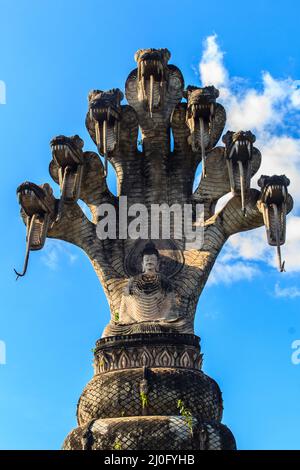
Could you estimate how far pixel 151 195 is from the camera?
16734 mm

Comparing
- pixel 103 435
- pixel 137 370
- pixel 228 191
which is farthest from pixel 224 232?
pixel 103 435

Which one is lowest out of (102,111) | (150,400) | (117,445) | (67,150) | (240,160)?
(117,445)

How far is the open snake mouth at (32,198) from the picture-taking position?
50.0ft

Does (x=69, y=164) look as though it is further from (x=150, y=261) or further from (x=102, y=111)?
(x=150, y=261)

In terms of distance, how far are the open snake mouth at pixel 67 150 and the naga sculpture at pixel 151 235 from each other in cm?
3

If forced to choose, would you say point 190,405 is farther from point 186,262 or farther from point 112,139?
point 112,139

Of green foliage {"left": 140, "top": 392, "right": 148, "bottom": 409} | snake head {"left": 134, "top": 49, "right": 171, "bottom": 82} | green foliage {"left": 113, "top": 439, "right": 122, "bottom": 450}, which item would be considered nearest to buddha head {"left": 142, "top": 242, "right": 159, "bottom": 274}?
green foliage {"left": 140, "top": 392, "right": 148, "bottom": 409}

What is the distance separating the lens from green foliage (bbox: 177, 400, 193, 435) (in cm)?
1310

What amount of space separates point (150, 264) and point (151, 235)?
110 centimetres

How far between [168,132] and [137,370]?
576 centimetres

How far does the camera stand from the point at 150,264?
15328mm

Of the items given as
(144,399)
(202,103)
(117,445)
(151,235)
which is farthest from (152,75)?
(117,445)

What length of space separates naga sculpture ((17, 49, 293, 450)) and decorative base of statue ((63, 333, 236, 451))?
0.06 feet

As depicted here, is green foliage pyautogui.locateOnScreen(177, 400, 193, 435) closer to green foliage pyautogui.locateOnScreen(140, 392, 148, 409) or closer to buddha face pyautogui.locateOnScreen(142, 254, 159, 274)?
green foliage pyautogui.locateOnScreen(140, 392, 148, 409)
